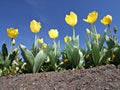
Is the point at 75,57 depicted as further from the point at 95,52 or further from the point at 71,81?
the point at 71,81

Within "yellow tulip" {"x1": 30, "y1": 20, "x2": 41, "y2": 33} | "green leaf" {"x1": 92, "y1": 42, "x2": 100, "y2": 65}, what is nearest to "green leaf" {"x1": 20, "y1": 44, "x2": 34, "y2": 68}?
"yellow tulip" {"x1": 30, "y1": 20, "x2": 41, "y2": 33}

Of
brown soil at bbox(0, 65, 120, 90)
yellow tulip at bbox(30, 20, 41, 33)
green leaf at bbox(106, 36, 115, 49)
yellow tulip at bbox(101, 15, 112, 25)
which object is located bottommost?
brown soil at bbox(0, 65, 120, 90)

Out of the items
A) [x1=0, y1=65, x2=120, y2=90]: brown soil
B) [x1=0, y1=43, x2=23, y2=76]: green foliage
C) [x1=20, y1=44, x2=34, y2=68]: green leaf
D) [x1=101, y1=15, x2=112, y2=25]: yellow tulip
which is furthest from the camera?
[x1=0, y1=43, x2=23, y2=76]: green foliage

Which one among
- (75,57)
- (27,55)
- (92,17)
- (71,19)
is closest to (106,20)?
(92,17)

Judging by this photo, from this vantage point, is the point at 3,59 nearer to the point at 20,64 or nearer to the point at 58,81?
the point at 20,64

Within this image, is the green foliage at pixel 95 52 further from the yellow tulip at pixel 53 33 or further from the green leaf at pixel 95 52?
the yellow tulip at pixel 53 33

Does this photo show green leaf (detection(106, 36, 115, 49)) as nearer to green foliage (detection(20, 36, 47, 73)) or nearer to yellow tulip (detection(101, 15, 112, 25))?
yellow tulip (detection(101, 15, 112, 25))

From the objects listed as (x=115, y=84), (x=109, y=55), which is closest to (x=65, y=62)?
(x=109, y=55)

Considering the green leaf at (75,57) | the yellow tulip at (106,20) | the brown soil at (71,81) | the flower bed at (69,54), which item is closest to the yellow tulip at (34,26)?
the flower bed at (69,54)
